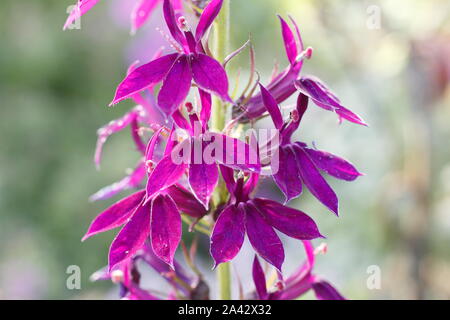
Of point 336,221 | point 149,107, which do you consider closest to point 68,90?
point 336,221

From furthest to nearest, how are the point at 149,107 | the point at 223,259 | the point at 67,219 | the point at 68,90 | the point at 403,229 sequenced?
the point at 68,90 < the point at 67,219 < the point at 403,229 < the point at 149,107 < the point at 223,259

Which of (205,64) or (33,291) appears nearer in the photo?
(205,64)

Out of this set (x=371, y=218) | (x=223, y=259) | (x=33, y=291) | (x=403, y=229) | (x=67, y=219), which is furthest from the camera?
(x=67, y=219)

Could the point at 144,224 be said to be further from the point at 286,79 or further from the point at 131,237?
the point at 286,79

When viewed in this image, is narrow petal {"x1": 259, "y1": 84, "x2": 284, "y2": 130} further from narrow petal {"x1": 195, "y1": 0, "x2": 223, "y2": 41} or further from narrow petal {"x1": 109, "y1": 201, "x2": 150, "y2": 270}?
narrow petal {"x1": 109, "y1": 201, "x2": 150, "y2": 270}

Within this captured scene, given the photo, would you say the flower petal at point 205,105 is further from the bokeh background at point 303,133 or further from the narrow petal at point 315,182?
the bokeh background at point 303,133

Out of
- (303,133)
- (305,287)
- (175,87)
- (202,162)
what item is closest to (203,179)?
(202,162)

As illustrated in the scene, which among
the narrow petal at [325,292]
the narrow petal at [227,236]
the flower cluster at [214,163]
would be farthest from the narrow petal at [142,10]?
the narrow petal at [325,292]
